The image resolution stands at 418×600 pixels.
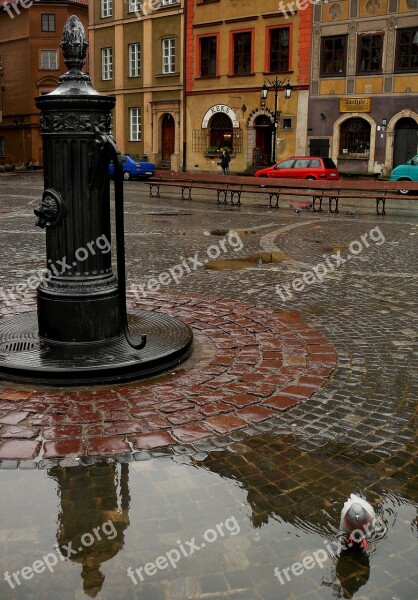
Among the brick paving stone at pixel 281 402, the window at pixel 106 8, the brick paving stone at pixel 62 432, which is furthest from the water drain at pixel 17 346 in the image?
the window at pixel 106 8

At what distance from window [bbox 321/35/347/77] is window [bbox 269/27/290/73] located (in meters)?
1.96

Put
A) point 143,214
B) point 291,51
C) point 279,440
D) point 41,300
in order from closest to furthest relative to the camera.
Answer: point 279,440 < point 41,300 < point 143,214 < point 291,51

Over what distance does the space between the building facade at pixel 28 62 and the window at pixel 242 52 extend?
1637cm

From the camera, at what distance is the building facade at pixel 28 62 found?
45.9m

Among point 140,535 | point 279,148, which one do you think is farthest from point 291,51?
point 140,535

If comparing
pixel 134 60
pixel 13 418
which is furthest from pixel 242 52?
pixel 13 418

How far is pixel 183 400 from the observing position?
15.8 ft

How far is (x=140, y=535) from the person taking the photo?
320cm

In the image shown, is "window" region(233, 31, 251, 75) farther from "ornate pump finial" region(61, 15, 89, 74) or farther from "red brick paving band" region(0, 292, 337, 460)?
"red brick paving band" region(0, 292, 337, 460)

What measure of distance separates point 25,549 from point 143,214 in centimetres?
1506

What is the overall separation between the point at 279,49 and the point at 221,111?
14.5 ft

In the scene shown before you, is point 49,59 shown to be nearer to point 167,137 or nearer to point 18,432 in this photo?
point 167,137

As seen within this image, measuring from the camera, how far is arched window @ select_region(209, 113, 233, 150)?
35.6 metres

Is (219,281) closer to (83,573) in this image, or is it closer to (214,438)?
(214,438)
